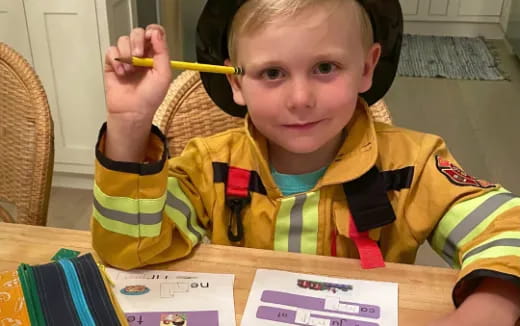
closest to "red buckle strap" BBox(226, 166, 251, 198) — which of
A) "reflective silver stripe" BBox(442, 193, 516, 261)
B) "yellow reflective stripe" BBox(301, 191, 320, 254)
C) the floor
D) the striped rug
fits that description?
"yellow reflective stripe" BBox(301, 191, 320, 254)

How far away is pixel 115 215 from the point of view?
0.89m

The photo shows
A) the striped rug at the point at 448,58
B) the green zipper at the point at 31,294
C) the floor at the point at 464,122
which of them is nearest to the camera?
the green zipper at the point at 31,294

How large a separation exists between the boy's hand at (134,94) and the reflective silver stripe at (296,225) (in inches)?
10.0

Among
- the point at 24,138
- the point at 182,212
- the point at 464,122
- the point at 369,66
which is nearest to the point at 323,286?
the point at 182,212

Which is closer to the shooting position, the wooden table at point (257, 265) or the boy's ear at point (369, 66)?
the wooden table at point (257, 265)

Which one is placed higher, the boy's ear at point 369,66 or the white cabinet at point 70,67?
the boy's ear at point 369,66

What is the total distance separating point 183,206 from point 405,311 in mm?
391

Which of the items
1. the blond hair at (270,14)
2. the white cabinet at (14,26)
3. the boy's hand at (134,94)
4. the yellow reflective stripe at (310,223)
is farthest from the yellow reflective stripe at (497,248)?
the white cabinet at (14,26)

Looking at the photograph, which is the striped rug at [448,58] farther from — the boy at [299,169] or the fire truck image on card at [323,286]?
the fire truck image on card at [323,286]

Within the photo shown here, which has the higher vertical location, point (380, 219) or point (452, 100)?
point (380, 219)

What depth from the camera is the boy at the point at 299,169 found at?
0.88 metres

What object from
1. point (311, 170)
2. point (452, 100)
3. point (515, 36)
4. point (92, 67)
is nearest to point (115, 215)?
point (311, 170)

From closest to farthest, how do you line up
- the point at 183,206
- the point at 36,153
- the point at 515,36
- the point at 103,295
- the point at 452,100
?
the point at 103,295 → the point at 183,206 → the point at 36,153 → the point at 452,100 → the point at 515,36

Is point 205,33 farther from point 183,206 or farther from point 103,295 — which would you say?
point 103,295
